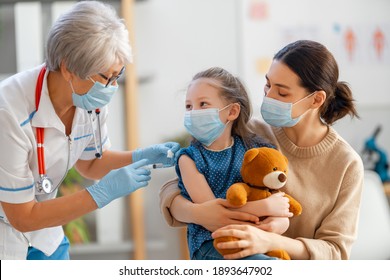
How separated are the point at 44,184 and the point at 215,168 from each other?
0.42 metres

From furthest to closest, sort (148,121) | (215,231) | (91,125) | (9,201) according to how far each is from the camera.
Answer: (148,121) → (91,125) → (9,201) → (215,231)

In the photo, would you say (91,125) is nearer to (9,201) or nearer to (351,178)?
(9,201)

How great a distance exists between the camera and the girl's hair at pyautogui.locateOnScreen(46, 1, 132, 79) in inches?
57.8

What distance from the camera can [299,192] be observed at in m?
1.49

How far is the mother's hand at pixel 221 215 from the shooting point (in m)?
1.39

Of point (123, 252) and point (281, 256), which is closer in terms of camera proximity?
point (281, 256)

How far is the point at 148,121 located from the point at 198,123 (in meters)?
2.14

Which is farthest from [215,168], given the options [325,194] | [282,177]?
[325,194]

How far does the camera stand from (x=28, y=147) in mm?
1522

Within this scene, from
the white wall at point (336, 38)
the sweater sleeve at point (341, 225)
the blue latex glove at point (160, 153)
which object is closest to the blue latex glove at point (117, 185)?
the blue latex glove at point (160, 153)

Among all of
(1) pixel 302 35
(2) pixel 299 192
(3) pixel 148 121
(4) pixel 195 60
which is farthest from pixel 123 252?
(2) pixel 299 192

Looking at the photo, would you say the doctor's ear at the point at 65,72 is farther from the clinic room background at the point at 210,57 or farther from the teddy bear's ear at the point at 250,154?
the clinic room background at the point at 210,57

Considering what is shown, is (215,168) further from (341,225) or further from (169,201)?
(341,225)

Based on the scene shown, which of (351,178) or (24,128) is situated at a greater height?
(24,128)
